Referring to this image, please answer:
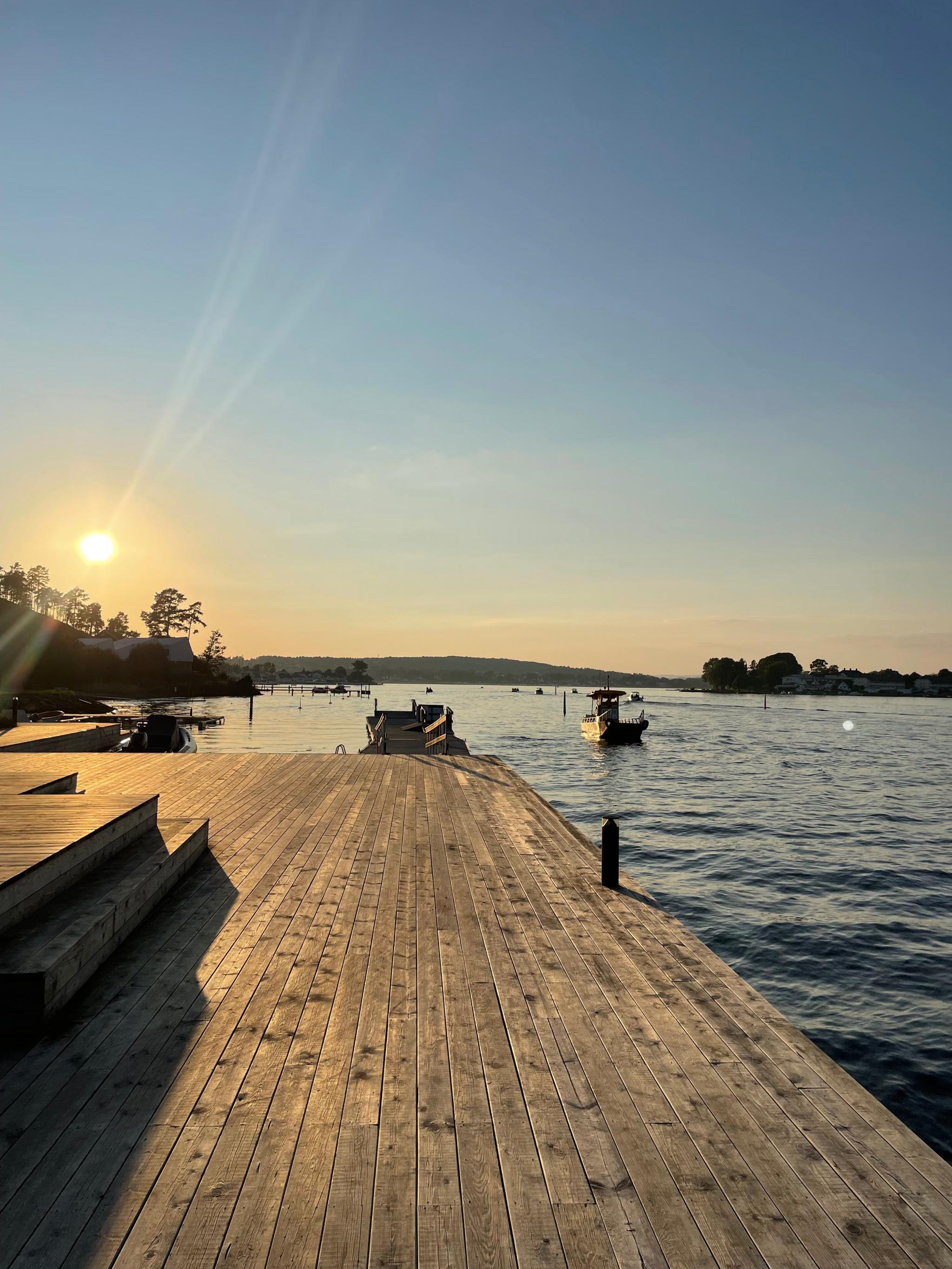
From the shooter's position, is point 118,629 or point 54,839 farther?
point 118,629

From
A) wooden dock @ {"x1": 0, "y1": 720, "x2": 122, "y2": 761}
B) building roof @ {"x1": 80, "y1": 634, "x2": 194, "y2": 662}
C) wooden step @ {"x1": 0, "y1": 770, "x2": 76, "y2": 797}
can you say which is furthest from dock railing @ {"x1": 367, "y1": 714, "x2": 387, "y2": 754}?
building roof @ {"x1": 80, "y1": 634, "x2": 194, "y2": 662}

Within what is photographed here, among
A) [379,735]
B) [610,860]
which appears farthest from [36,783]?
[379,735]

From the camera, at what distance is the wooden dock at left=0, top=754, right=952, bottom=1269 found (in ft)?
8.75

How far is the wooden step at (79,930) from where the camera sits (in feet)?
13.4

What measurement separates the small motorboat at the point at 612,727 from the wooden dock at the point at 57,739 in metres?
39.1

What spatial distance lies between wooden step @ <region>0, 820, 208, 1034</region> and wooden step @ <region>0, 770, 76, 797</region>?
1444 mm

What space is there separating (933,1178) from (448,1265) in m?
2.16

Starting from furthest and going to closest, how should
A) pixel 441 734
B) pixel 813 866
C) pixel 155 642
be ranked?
pixel 155 642
pixel 441 734
pixel 813 866

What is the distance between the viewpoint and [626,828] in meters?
21.3

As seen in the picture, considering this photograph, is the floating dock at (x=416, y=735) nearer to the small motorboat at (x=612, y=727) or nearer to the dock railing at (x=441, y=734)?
the dock railing at (x=441, y=734)

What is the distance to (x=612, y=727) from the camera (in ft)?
183

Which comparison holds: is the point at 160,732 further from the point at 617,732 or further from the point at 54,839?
the point at 617,732

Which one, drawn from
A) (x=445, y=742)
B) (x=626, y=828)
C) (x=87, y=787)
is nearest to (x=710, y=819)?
(x=626, y=828)

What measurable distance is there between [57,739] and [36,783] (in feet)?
38.8
